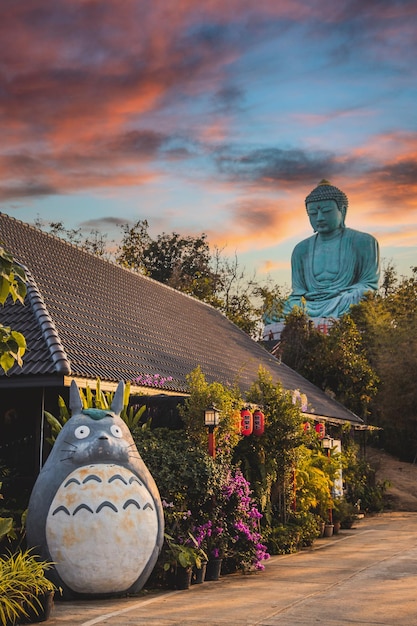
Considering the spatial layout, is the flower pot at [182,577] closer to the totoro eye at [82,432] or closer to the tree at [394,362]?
the totoro eye at [82,432]

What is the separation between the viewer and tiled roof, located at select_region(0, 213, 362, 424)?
44.5ft

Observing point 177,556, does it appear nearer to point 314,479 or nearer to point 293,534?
point 293,534

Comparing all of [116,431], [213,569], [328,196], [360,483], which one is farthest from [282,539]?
[328,196]

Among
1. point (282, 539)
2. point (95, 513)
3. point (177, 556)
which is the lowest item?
point (282, 539)

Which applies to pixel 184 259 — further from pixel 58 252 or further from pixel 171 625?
pixel 171 625

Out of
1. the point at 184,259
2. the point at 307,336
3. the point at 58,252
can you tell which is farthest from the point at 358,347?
the point at 58,252

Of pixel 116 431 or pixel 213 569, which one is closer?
pixel 116 431

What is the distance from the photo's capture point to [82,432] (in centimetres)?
1006

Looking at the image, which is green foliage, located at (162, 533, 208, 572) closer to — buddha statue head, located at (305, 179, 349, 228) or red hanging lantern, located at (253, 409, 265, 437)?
red hanging lantern, located at (253, 409, 265, 437)

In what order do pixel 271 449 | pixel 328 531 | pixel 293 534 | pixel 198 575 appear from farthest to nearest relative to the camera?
pixel 328 531 → pixel 293 534 → pixel 271 449 → pixel 198 575

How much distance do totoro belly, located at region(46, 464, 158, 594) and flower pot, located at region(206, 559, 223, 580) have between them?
2085 mm

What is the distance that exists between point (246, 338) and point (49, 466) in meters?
18.1

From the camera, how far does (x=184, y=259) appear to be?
5000 cm

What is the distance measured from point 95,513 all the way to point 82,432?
106cm
